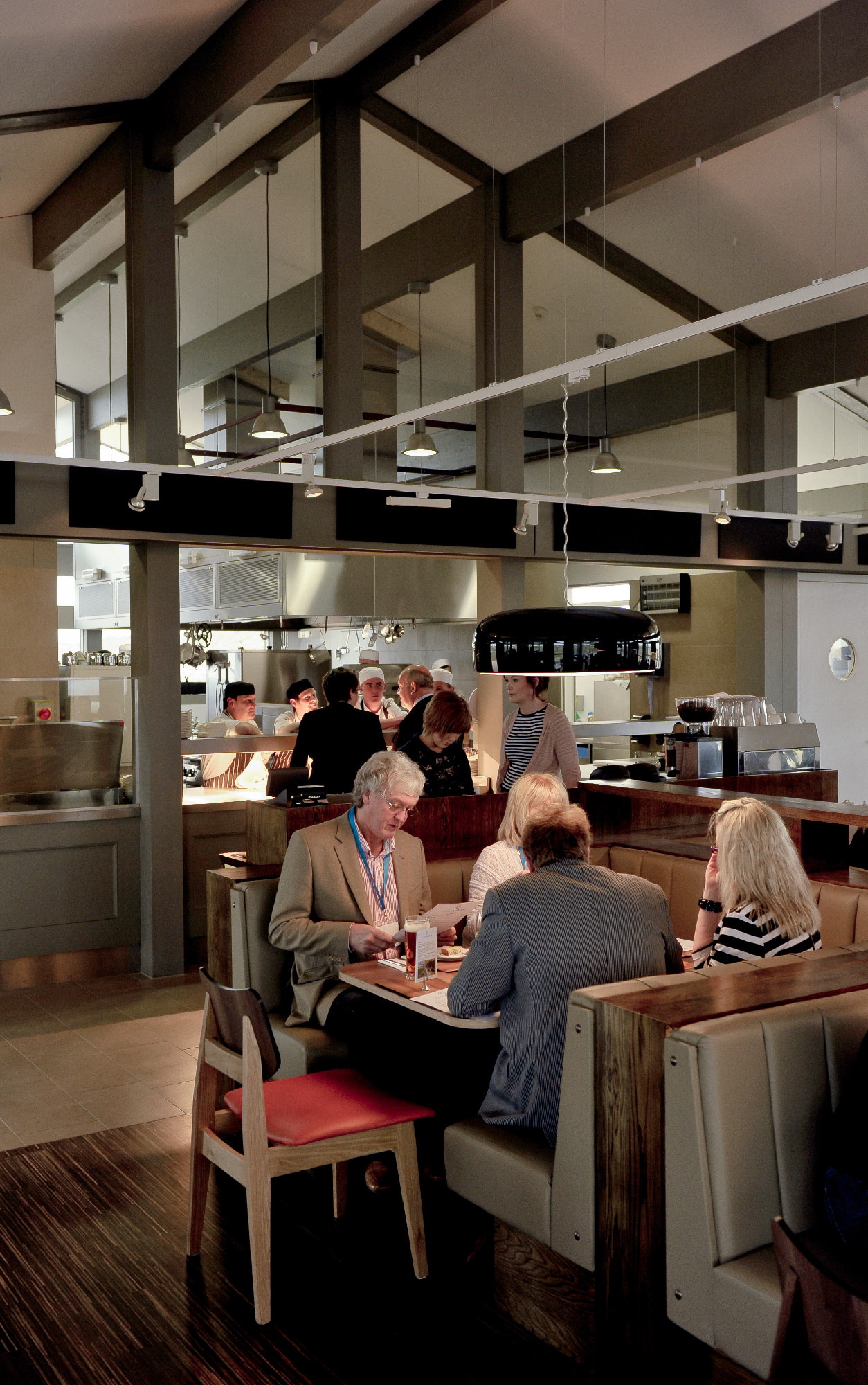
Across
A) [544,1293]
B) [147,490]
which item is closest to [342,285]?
[147,490]

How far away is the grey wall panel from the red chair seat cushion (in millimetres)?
3271

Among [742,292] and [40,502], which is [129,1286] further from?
[742,292]

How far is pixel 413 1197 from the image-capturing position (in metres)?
3.18

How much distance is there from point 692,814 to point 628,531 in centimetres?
344

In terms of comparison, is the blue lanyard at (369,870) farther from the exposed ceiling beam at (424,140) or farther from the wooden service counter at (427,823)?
the exposed ceiling beam at (424,140)

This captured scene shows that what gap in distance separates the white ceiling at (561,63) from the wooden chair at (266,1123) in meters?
5.05

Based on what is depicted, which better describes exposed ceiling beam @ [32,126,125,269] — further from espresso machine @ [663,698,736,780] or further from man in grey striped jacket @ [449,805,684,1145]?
man in grey striped jacket @ [449,805,684,1145]

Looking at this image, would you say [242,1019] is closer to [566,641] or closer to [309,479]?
[566,641]

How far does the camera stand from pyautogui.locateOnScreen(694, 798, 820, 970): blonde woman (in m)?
3.17

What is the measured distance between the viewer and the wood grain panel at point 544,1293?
9.09 feet

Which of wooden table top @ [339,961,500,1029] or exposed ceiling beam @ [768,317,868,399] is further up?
exposed ceiling beam @ [768,317,868,399]

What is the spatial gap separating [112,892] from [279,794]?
7.13 ft

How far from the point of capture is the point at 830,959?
3.03 m

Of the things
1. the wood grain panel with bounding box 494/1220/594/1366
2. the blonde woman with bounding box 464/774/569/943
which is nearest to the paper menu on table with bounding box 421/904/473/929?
the blonde woman with bounding box 464/774/569/943
